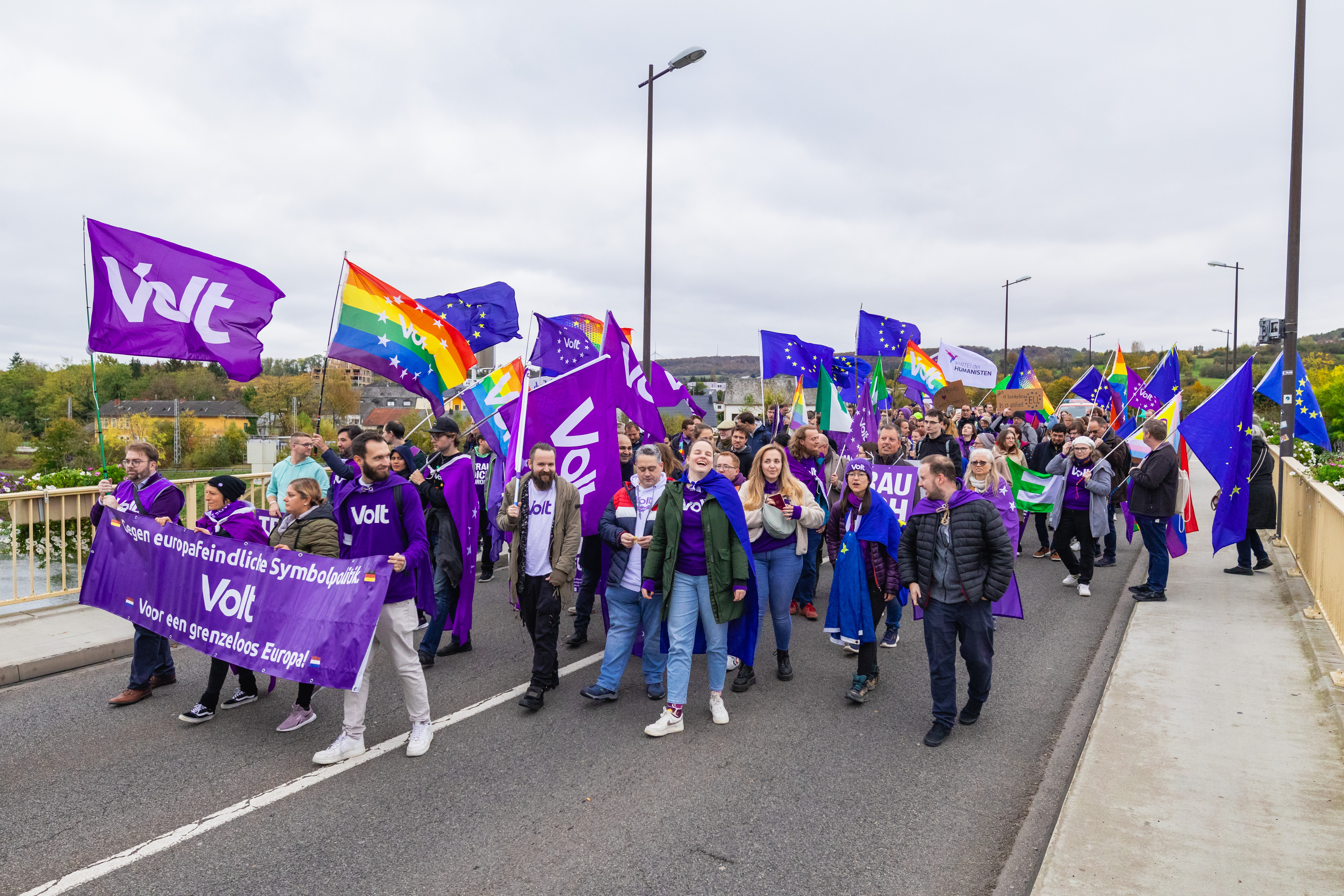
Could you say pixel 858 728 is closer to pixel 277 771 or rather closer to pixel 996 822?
pixel 996 822

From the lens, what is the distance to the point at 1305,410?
9398 millimetres

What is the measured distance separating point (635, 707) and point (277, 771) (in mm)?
2216

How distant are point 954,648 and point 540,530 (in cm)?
282

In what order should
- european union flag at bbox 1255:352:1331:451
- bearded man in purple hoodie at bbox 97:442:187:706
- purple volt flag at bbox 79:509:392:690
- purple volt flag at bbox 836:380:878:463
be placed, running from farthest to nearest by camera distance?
purple volt flag at bbox 836:380:878:463 < european union flag at bbox 1255:352:1331:451 < bearded man in purple hoodie at bbox 97:442:187:706 < purple volt flag at bbox 79:509:392:690

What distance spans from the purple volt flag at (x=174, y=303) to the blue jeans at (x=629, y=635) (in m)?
3.28

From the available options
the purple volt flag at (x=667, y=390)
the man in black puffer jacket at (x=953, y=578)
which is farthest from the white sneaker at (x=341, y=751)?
the purple volt flag at (x=667, y=390)

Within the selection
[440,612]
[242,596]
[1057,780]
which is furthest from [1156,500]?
[242,596]

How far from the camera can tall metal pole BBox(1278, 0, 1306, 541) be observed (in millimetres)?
10750

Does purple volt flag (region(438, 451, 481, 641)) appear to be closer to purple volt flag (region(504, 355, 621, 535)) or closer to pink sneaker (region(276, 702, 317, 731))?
purple volt flag (region(504, 355, 621, 535))

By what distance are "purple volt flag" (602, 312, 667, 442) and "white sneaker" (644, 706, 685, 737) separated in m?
2.47

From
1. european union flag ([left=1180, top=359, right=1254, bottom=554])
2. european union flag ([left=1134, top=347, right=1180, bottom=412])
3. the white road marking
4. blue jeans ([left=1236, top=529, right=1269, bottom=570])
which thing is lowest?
the white road marking

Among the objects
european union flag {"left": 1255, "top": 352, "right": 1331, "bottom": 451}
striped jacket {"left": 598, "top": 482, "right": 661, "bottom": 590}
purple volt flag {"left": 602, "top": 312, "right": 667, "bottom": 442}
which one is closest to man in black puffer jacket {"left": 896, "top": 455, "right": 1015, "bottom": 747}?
striped jacket {"left": 598, "top": 482, "right": 661, "bottom": 590}

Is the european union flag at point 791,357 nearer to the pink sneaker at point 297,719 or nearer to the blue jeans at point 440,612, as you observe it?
the blue jeans at point 440,612

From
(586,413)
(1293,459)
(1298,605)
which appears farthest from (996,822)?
(1293,459)
